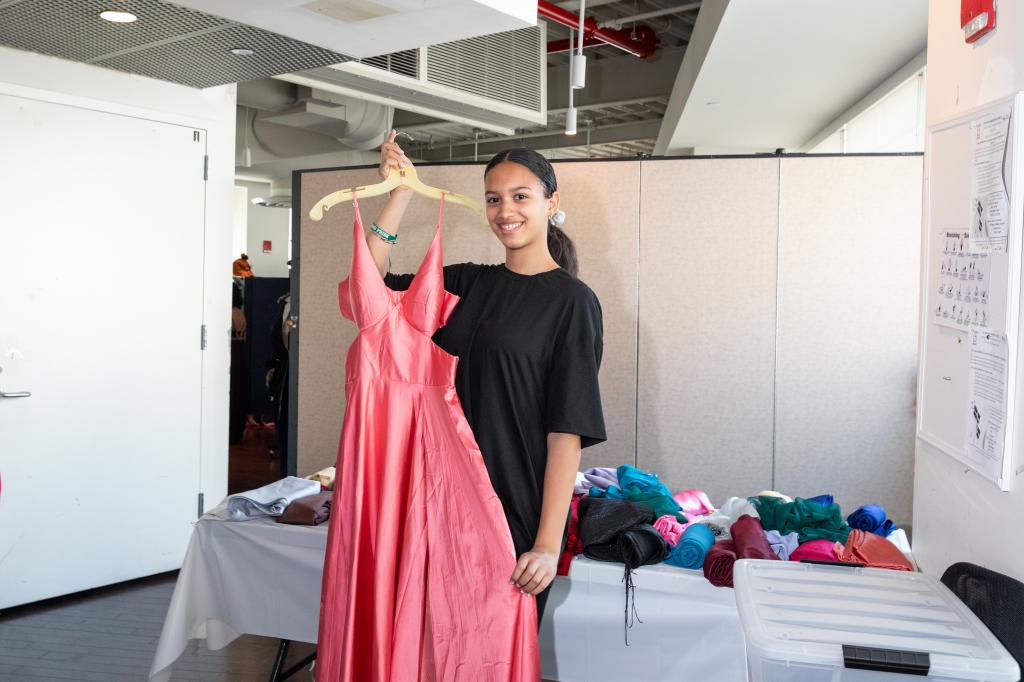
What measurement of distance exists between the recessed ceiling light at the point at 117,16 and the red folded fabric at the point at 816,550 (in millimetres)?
2769

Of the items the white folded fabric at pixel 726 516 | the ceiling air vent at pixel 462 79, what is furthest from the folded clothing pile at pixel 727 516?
the ceiling air vent at pixel 462 79

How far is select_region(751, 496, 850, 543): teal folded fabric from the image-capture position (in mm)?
2439

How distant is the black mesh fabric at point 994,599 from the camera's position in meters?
1.35

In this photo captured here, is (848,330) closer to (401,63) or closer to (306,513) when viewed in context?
(306,513)

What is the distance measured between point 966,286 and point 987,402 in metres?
0.22

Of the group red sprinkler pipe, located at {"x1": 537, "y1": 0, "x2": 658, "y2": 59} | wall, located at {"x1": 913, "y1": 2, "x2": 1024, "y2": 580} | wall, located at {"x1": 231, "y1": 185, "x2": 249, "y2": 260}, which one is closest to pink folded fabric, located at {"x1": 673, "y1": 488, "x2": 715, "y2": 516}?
wall, located at {"x1": 913, "y1": 2, "x2": 1024, "y2": 580}

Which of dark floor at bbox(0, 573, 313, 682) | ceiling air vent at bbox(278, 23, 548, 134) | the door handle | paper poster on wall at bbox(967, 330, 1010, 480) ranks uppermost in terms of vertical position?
ceiling air vent at bbox(278, 23, 548, 134)

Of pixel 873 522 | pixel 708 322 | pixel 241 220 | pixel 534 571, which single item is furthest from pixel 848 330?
pixel 241 220

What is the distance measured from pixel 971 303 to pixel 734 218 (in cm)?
281

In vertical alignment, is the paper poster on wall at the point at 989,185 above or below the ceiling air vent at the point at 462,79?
below

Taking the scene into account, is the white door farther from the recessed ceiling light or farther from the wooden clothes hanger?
the wooden clothes hanger

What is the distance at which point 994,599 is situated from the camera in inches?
56.9

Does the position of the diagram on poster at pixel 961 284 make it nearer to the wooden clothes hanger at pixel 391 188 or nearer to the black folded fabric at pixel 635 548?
the black folded fabric at pixel 635 548

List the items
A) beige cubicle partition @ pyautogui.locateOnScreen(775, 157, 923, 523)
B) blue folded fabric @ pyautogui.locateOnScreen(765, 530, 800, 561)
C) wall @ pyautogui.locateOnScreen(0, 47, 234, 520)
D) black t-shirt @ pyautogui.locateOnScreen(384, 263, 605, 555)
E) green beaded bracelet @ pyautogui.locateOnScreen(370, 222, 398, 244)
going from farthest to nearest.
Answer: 1. beige cubicle partition @ pyautogui.locateOnScreen(775, 157, 923, 523)
2. wall @ pyautogui.locateOnScreen(0, 47, 234, 520)
3. blue folded fabric @ pyautogui.locateOnScreen(765, 530, 800, 561)
4. green beaded bracelet @ pyautogui.locateOnScreen(370, 222, 398, 244)
5. black t-shirt @ pyautogui.locateOnScreen(384, 263, 605, 555)
